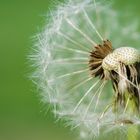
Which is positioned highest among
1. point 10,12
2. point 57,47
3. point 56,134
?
point 10,12

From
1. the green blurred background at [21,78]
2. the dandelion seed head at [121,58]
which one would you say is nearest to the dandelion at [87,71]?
the dandelion seed head at [121,58]

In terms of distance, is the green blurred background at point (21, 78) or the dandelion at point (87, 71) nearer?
the dandelion at point (87, 71)

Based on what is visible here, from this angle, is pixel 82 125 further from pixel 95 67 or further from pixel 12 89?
pixel 12 89

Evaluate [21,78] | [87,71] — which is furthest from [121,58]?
[21,78]

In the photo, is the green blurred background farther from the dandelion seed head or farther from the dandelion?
the dandelion seed head

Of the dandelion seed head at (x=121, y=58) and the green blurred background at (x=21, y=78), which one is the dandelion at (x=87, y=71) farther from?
the green blurred background at (x=21, y=78)

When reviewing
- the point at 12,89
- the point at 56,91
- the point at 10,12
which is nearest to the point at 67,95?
the point at 56,91

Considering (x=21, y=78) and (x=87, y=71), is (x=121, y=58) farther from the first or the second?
(x=21, y=78)
